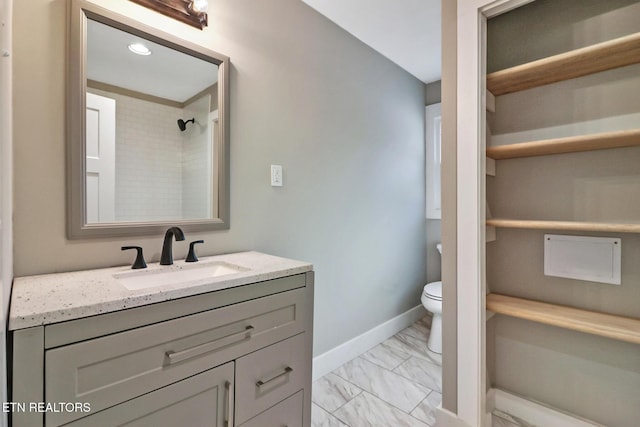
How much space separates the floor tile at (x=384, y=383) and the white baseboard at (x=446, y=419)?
0.18m

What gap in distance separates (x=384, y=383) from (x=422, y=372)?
30 centimetres

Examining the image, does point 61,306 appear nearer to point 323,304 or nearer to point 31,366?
point 31,366

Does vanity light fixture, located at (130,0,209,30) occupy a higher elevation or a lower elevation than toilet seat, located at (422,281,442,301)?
higher

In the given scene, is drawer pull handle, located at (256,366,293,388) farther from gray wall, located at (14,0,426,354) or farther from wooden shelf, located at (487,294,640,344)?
wooden shelf, located at (487,294,640,344)

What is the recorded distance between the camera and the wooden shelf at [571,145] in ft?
3.66

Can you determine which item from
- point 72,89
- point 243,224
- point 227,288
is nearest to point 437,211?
point 243,224

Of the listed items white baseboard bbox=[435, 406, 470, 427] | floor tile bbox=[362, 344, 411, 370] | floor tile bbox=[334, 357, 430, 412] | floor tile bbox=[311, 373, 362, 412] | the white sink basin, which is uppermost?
the white sink basin

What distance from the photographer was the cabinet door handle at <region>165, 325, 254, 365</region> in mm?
861

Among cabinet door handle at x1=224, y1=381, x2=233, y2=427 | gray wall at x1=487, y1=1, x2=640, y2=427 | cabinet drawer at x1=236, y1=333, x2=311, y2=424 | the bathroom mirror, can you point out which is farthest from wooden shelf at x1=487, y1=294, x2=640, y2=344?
the bathroom mirror

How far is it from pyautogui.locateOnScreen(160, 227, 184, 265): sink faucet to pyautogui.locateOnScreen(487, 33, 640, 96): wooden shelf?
1.55 m

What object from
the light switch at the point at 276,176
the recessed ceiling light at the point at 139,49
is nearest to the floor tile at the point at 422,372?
the light switch at the point at 276,176

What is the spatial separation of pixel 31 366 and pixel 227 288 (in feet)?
1.55

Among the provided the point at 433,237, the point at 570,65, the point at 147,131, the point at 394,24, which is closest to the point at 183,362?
the point at 147,131

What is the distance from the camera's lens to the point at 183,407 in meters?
0.89
